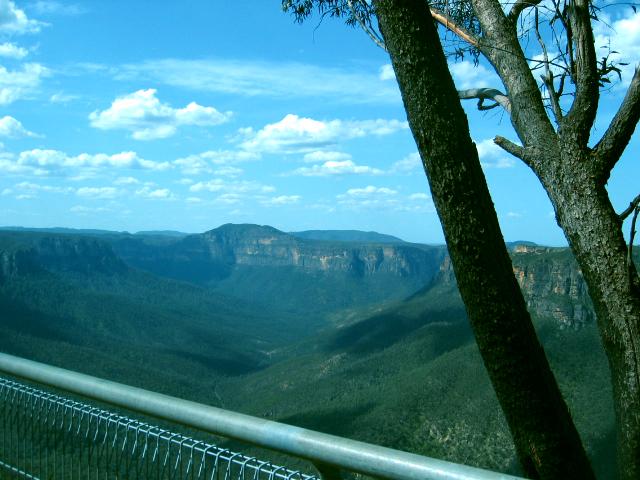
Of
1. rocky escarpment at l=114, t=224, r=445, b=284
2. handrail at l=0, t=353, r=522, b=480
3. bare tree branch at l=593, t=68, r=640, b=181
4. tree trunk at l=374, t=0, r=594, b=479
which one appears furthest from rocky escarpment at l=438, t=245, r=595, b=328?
rocky escarpment at l=114, t=224, r=445, b=284

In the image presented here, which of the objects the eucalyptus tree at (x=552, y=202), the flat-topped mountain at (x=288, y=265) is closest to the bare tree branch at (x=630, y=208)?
the eucalyptus tree at (x=552, y=202)

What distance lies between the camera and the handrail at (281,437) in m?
2.03

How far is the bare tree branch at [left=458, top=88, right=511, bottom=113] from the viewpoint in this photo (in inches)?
157

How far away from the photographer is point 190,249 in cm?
19638

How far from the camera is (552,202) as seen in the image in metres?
3.42

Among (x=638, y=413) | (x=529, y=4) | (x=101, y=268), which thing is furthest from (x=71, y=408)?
(x=101, y=268)

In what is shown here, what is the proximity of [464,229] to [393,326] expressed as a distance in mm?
75672

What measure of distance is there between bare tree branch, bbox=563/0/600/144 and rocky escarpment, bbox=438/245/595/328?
40.1m

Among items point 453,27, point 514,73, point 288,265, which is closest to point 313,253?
point 288,265

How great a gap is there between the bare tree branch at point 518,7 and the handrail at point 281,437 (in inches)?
114

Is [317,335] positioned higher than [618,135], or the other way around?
[618,135]

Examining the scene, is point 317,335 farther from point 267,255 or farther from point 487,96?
point 487,96

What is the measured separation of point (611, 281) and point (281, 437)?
1.71 meters

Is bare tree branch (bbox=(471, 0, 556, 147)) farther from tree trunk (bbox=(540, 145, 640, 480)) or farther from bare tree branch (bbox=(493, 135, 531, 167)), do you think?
tree trunk (bbox=(540, 145, 640, 480))
